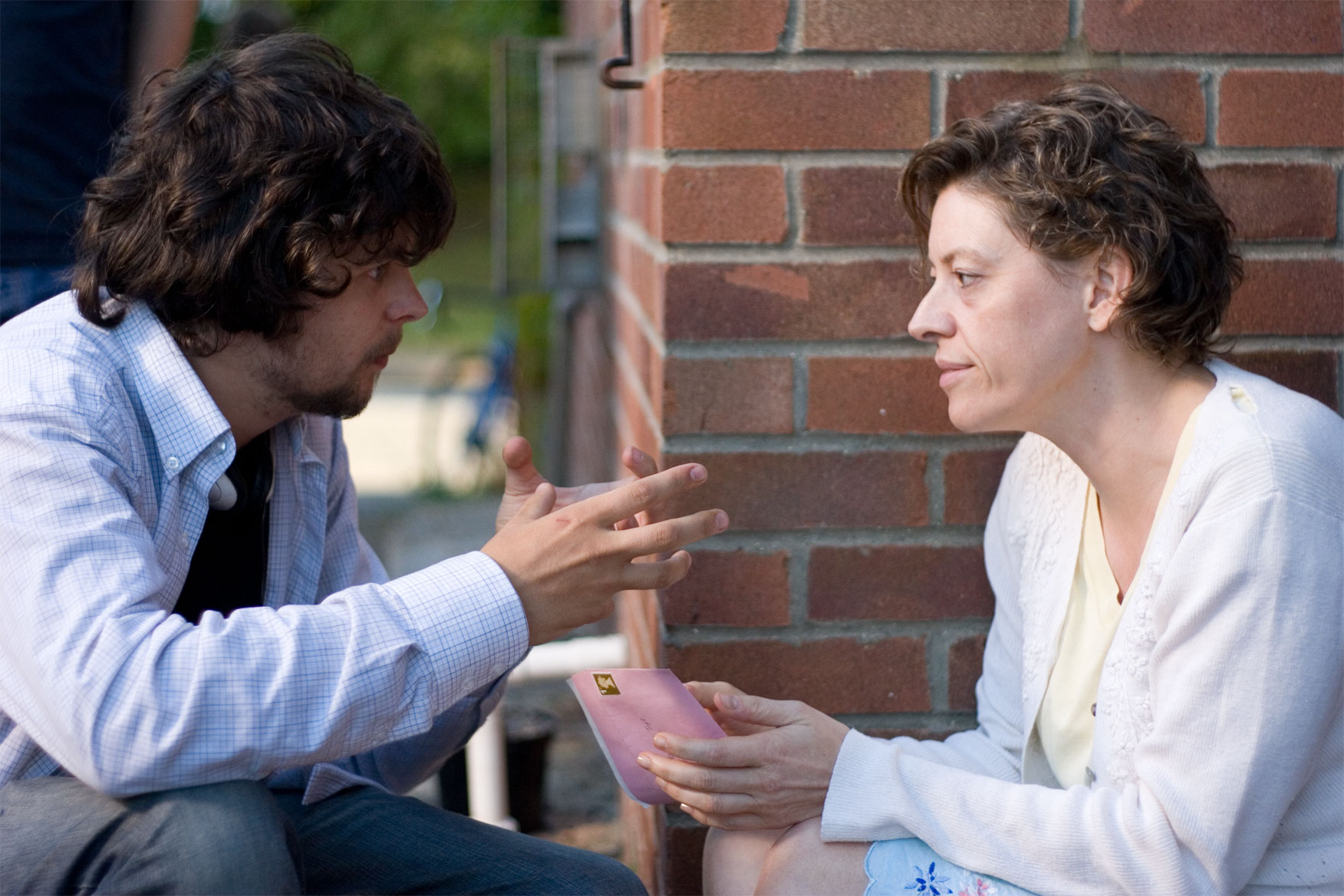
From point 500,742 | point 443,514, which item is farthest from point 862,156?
point 443,514

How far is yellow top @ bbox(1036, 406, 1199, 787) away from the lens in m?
1.69

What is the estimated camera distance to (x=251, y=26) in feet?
14.6

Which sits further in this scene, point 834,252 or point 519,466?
point 834,252

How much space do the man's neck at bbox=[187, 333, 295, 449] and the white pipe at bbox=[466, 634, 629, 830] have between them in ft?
3.85

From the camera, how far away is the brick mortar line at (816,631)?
1940 millimetres

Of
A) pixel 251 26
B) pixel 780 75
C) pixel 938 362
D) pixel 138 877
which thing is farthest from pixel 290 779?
pixel 251 26

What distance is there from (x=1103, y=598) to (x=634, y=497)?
0.67m

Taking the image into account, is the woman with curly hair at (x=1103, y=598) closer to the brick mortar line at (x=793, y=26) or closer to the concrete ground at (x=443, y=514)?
the brick mortar line at (x=793, y=26)

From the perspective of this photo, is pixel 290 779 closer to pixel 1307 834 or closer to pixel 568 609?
pixel 568 609

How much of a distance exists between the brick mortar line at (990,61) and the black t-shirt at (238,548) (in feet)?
2.76

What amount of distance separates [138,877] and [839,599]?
103 centimetres

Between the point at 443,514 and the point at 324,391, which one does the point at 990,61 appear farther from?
the point at 443,514

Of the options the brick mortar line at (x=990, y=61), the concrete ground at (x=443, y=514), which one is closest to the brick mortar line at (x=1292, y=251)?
the brick mortar line at (x=990, y=61)

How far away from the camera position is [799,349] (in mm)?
1896
